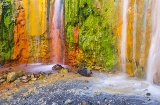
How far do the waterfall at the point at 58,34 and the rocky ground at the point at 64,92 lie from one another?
242 centimetres

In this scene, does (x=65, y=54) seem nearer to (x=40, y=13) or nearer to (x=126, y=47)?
(x=40, y=13)

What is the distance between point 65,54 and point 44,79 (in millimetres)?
2830

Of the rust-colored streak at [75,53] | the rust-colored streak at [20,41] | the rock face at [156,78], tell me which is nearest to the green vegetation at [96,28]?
the rust-colored streak at [75,53]

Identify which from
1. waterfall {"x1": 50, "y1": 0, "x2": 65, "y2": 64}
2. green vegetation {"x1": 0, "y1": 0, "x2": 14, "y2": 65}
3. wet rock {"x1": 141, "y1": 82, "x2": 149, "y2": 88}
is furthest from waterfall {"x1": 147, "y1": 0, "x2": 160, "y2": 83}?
green vegetation {"x1": 0, "y1": 0, "x2": 14, "y2": 65}

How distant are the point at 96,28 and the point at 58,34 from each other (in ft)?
7.69

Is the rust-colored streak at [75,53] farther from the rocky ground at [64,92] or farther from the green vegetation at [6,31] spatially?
the green vegetation at [6,31]

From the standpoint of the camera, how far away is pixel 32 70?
11.5 meters

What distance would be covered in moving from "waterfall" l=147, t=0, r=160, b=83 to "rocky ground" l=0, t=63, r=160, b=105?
0.91 meters

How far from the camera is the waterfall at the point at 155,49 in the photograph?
8844 millimetres

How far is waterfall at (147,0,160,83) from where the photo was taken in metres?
8.84

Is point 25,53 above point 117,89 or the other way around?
above

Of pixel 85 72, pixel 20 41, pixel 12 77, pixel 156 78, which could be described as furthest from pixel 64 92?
pixel 20 41

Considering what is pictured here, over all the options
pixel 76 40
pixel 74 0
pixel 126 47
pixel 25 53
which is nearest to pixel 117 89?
pixel 126 47

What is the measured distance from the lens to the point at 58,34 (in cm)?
1291
